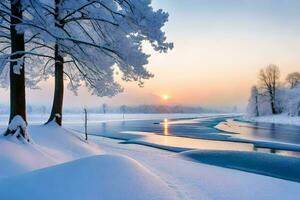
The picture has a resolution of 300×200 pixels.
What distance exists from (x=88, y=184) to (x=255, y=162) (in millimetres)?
10242

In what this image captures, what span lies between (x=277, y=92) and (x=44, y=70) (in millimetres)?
57376

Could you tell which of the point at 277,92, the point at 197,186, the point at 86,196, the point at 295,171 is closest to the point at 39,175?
the point at 86,196

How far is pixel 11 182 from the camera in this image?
5.58 meters

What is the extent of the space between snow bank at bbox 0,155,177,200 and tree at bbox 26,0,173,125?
15.1 ft

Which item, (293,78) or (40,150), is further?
(293,78)

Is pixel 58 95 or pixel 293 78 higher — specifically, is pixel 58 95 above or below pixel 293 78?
below

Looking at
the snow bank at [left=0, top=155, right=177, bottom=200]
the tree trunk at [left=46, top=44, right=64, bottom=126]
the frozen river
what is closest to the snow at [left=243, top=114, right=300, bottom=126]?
the frozen river

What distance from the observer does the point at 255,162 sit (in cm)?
1368

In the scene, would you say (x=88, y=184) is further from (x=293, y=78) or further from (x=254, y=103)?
(x=293, y=78)

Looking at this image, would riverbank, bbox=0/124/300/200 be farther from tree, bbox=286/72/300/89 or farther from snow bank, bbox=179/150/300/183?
tree, bbox=286/72/300/89

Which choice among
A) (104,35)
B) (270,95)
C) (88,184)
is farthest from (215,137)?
(270,95)

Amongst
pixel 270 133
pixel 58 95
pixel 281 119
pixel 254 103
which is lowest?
pixel 270 133

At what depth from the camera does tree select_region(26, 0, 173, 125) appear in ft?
32.1

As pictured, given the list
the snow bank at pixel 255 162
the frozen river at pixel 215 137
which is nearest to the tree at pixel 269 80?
the frozen river at pixel 215 137
